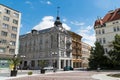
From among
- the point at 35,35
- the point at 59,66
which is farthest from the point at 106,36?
the point at 35,35

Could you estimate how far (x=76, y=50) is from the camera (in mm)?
76875

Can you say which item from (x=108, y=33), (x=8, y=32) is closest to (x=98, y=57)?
(x=108, y=33)

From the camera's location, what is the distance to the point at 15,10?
182 ft

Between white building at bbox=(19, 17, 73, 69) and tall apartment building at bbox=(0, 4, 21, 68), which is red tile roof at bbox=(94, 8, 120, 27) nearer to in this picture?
white building at bbox=(19, 17, 73, 69)

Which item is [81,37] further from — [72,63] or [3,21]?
[3,21]

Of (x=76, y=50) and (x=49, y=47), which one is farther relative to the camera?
(x=76, y=50)

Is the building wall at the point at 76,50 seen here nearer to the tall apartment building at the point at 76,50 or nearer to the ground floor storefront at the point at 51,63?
the tall apartment building at the point at 76,50

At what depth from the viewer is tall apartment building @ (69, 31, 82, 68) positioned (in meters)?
74.0

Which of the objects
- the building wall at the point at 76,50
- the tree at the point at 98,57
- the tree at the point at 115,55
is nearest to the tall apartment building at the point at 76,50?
the building wall at the point at 76,50

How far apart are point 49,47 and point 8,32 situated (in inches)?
804

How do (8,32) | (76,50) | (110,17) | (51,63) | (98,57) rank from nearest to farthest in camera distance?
(98,57)
(8,32)
(110,17)
(51,63)
(76,50)

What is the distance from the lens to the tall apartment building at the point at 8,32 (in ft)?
161

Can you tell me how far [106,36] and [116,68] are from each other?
1293 cm

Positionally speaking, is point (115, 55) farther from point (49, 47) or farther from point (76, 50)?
point (76, 50)
